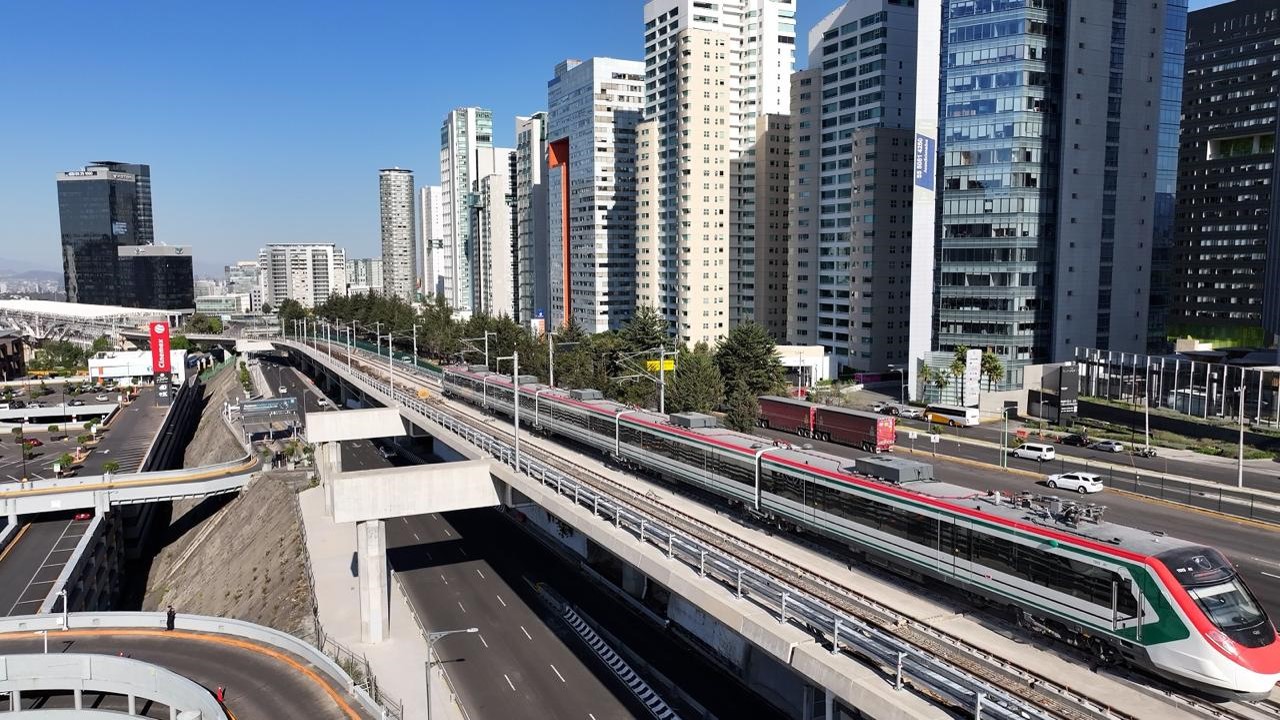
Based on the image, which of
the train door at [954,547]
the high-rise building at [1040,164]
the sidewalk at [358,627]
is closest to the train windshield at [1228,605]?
the train door at [954,547]

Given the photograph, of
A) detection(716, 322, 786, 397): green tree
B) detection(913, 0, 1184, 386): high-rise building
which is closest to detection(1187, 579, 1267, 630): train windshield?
detection(716, 322, 786, 397): green tree

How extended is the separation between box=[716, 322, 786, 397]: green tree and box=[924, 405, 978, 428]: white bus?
1555 cm

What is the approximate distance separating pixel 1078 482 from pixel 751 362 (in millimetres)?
39917

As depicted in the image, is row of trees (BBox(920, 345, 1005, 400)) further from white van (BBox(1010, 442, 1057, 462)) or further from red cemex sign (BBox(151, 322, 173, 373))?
red cemex sign (BBox(151, 322, 173, 373))

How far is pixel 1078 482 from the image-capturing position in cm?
5238

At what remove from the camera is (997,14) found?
8819 centimetres

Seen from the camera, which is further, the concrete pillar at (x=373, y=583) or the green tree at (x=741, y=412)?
the green tree at (x=741, y=412)

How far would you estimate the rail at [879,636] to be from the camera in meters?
18.3

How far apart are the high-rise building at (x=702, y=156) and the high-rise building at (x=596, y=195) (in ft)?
55.2

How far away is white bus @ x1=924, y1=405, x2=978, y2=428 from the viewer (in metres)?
80.7

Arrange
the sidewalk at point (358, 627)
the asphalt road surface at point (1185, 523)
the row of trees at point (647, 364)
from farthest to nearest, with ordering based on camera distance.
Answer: the row of trees at point (647, 364) < the asphalt road surface at point (1185, 523) < the sidewalk at point (358, 627)

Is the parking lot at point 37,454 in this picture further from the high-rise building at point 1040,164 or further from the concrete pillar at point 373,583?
the high-rise building at point 1040,164

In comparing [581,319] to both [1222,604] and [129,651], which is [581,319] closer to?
[129,651]

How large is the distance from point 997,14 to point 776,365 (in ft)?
143
